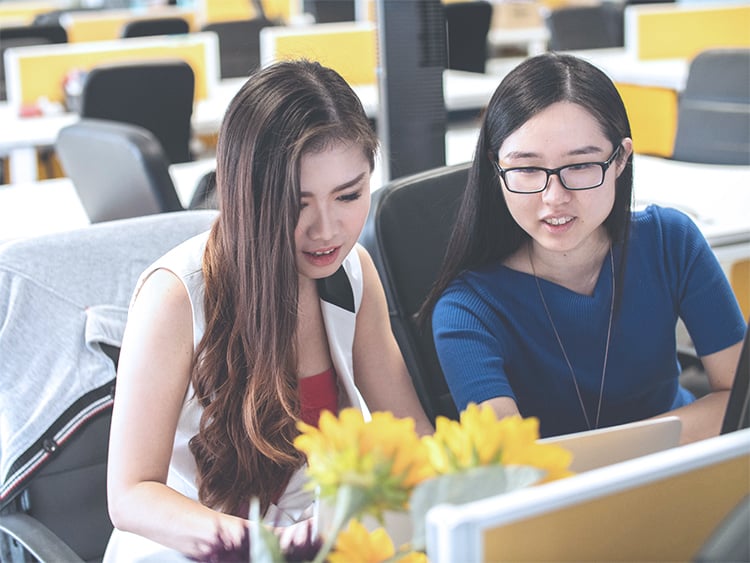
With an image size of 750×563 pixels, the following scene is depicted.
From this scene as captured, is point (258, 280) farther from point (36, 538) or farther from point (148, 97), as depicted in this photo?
point (148, 97)

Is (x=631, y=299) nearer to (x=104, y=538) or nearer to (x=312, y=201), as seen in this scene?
(x=312, y=201)

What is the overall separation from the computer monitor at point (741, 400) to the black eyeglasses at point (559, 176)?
1.44 ft

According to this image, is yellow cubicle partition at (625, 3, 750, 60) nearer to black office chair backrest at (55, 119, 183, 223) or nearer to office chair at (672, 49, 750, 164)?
office chair at (672, 49, 750, 164)

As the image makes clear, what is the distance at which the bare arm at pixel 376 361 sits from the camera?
4.63 feet

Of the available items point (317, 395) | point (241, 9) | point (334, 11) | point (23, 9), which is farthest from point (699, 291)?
point (23, 9)

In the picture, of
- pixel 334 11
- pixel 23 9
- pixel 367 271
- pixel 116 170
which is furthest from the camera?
pixel 23 9

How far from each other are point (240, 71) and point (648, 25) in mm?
2234

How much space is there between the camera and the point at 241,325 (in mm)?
1220

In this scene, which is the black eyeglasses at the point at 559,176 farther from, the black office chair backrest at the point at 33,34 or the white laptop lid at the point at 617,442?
the black office chair backrest at the point at 33,34

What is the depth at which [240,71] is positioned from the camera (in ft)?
20.2

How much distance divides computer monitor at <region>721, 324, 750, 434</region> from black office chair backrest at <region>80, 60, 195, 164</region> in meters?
3.12

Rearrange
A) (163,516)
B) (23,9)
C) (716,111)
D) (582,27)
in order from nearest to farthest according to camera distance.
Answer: (163,516)
(716,111)
(582,27)
(23,9)

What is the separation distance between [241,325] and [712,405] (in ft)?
2.01

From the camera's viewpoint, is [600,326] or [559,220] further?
[600,326]
